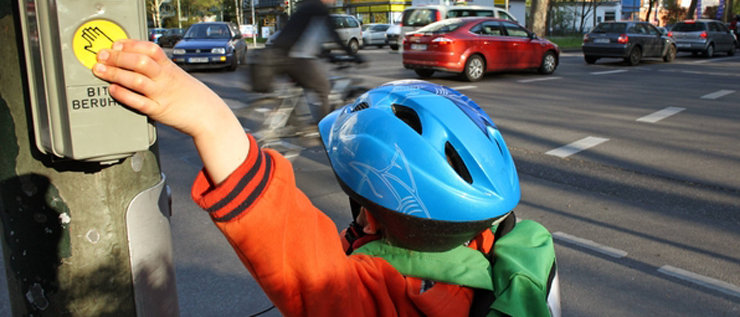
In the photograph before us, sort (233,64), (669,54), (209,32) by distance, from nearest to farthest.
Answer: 1. (233,64)
2. (209,32)
3. (669,54)

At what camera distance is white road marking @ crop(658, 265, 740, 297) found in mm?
3703

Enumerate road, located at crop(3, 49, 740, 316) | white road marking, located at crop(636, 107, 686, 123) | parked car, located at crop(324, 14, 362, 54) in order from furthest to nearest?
parked car, located at crop(324, 14, 362, 54)
white road marking, located at crop(636, 107, 686, 123)
road, located at crop(3, 49, 740, 316)

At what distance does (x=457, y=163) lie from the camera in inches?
55.9

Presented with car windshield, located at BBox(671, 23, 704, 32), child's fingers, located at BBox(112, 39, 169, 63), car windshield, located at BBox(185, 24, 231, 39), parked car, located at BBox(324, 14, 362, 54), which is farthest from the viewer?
parked car, located at BBox(324, 14, 362, 54)

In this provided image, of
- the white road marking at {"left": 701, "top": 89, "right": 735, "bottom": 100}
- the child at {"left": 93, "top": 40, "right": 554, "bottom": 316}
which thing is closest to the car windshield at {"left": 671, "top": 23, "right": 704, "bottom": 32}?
the white road marking at {"left": 701, "top": 89, "right": 735, "bottom": 100}

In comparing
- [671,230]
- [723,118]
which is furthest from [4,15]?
[723,118]

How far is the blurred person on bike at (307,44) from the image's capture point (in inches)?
289

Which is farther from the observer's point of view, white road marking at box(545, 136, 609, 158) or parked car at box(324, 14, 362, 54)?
parked car at box(324, 14, 362, 54)

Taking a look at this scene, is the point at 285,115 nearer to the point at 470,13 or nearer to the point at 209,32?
the point at 209,32

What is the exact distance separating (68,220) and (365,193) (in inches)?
24.7

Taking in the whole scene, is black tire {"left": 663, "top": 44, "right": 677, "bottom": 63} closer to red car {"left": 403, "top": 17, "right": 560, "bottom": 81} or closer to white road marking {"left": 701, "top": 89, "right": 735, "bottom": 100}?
red car {"left": 403, "top": 17, "right": 560, "bottom": 81}

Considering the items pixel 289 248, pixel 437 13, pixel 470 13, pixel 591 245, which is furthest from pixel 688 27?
pixel 289 248

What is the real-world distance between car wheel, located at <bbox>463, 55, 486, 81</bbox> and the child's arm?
14.2m

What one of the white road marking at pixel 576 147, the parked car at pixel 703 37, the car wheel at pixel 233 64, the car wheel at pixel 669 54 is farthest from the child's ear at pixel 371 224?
the parked car at pixel 703 37
